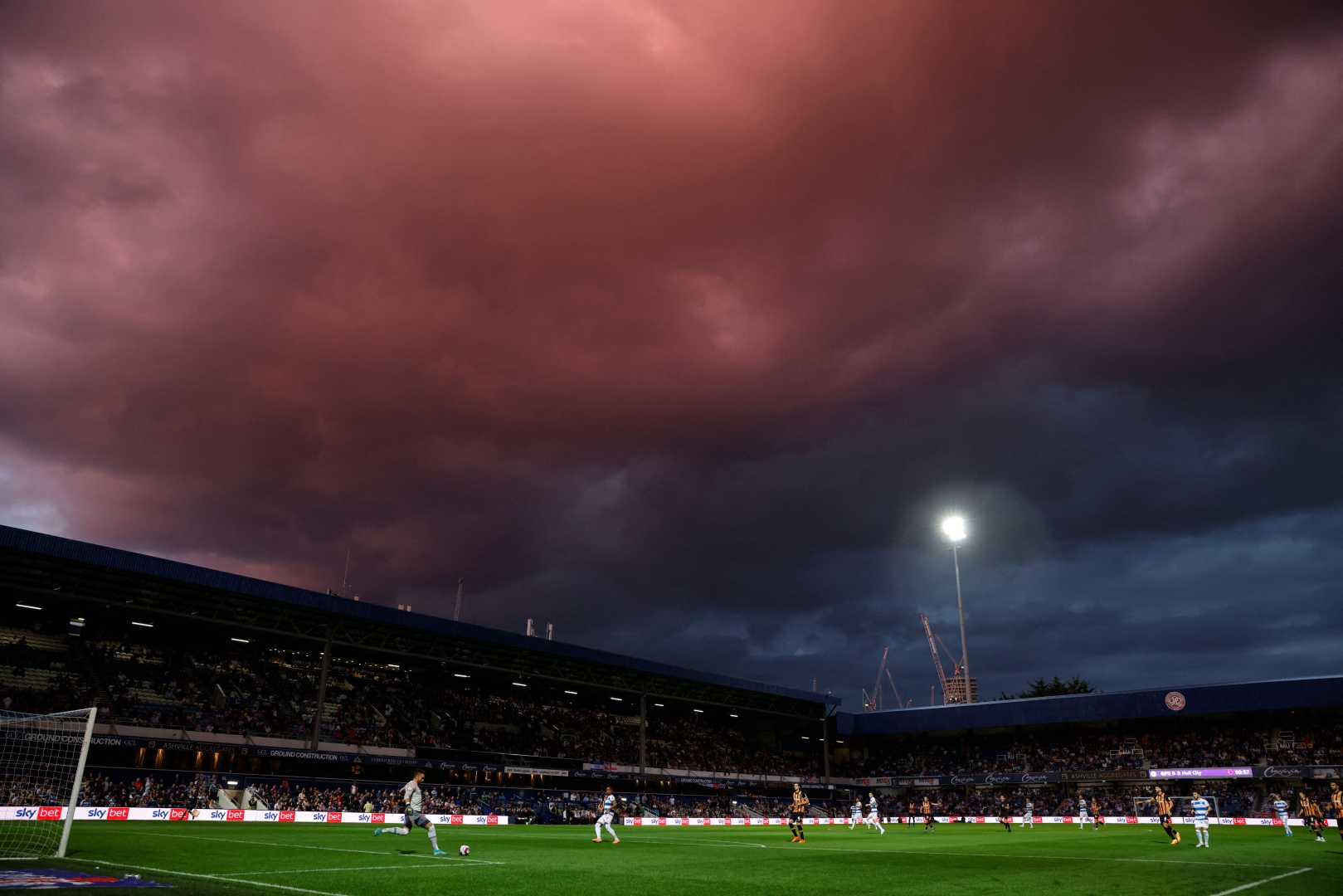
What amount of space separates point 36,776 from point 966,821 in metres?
75.0

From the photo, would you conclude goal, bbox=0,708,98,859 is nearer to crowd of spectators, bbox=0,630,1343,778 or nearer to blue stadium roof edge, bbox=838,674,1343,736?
crowd of spectators, bbox=0,630,1343,778

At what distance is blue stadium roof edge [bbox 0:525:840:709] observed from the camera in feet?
147

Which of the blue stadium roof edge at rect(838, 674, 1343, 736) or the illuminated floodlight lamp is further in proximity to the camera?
the illuminated floodlight lamp

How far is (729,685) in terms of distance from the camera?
278 feet

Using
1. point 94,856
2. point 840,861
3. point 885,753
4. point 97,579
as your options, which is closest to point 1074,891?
point 840,861

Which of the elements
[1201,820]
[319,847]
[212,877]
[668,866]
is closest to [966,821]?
[1201,820]

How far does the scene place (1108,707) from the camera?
265 ft

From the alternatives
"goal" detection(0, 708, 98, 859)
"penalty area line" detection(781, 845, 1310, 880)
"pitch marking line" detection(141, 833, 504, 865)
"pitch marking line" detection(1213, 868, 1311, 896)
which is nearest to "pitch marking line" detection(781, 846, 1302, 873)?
"penalty area line" detection(781, 845, 1310, 880)

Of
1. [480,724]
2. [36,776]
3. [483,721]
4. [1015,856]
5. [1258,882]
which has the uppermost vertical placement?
[483,721]

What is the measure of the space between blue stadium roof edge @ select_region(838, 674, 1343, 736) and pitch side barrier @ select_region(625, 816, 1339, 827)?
9986mm

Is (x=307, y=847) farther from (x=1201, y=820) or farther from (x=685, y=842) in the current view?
(x=1201, y=820)

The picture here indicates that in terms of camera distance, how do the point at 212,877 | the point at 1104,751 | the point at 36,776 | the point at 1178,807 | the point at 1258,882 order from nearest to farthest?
the point at 212,877
the point at 1258,882
the point at 36,776
the point at 1178,807
the point at 1104,751

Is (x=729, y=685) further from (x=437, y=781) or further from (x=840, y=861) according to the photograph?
(x=840, y=861)

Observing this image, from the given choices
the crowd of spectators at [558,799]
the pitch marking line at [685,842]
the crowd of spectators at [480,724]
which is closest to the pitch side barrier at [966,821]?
the crowd of spectators at [558,799]
